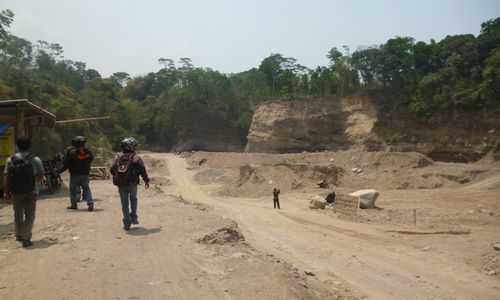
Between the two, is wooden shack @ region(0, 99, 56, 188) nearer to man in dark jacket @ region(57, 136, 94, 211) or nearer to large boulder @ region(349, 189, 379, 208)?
man in dark jacket @ region(57, 136, 94, 211)

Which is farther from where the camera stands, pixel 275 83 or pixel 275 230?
pixel 275 83

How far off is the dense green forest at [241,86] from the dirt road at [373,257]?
32.3 metres

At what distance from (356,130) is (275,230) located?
139 feet

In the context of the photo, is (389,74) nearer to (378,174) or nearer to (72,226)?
(378,174)

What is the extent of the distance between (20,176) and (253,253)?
3854 millimetres

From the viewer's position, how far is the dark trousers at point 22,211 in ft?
21.9

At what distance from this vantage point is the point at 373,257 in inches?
353

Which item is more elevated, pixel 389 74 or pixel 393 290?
pixel 389 74

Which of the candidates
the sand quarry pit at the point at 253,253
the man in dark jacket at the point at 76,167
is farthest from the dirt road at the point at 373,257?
the man in dark jacket at the point at 76,167

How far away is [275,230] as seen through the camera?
12.1 m

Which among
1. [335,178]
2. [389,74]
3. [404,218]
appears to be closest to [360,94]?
[389,74]

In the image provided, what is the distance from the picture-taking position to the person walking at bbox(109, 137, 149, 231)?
295 inches

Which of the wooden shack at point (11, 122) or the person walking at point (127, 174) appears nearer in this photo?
the person walking at point (127, 174)

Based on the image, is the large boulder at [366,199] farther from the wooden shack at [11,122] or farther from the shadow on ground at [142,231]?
the wooden shack at [11,122]
